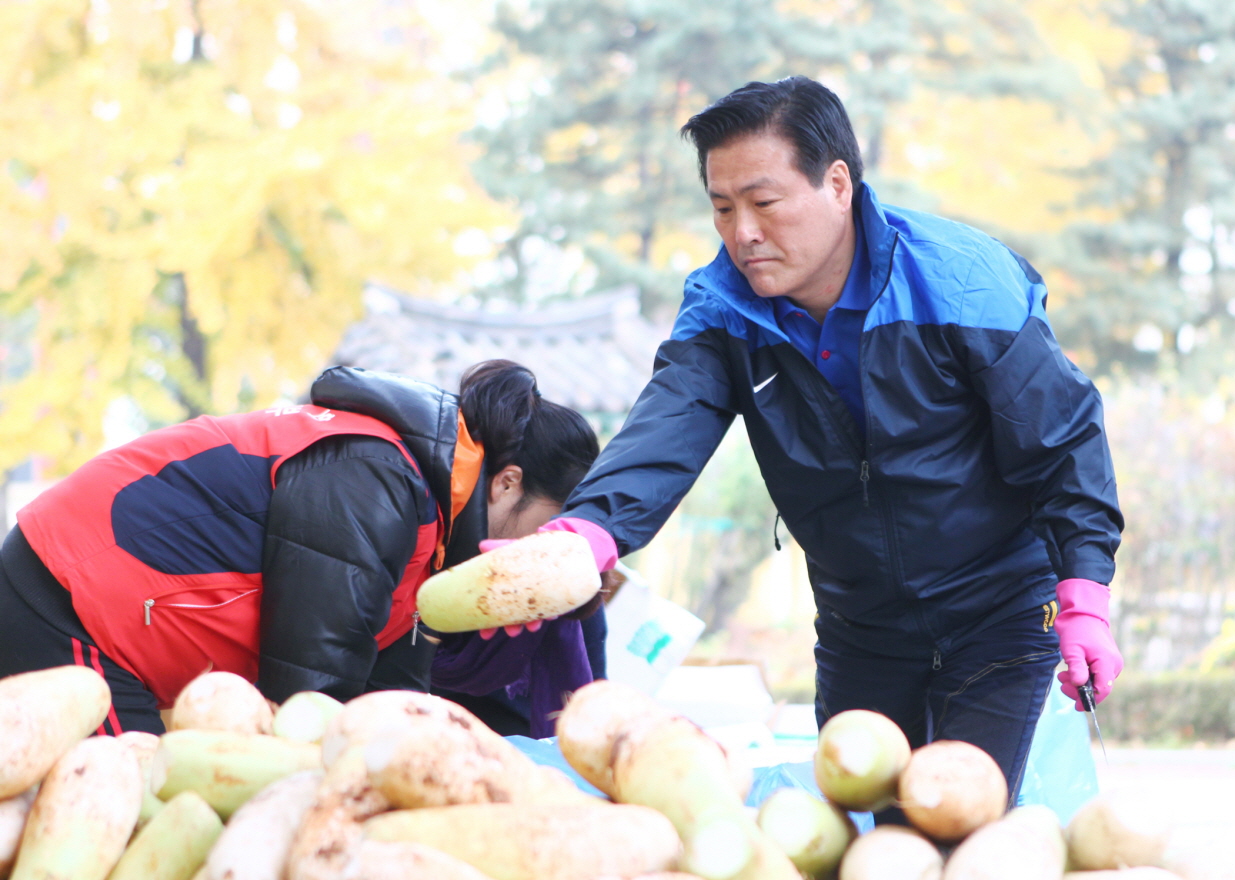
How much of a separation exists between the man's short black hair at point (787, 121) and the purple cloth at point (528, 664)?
1155 mm

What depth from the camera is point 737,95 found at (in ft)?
5.97

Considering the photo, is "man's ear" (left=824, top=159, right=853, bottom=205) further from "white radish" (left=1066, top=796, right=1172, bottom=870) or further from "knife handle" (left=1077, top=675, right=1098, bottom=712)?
"white radish" (left=1066, top=796, right=1172, bottom=870)

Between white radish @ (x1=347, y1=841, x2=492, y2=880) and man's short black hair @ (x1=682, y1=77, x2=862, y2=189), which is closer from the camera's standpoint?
white radish @ (x1=347, y1=841, x2=492, y2=880)

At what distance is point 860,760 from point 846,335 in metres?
0.92

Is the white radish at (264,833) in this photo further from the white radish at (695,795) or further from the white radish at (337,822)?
the white radish at (695,795)

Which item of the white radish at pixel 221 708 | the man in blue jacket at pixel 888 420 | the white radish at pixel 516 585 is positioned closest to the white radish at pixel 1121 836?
the man in blue jacket at pixel 888 420

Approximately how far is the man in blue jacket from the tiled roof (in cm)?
526

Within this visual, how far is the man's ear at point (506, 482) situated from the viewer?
2.11 m

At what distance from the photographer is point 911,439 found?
6.10 ft

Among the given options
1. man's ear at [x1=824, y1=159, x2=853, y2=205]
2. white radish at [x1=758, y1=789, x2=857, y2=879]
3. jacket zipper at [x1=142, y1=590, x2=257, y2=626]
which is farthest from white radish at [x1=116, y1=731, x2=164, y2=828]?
man's ear at [x1=824, y1=159, x2=853, y2=205]

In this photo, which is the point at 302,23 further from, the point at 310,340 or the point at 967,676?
the point at 967,676

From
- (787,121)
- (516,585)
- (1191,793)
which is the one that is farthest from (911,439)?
(1191,793)

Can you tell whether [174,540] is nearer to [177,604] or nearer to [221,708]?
[177,604]

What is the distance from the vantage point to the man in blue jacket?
1.79 m
